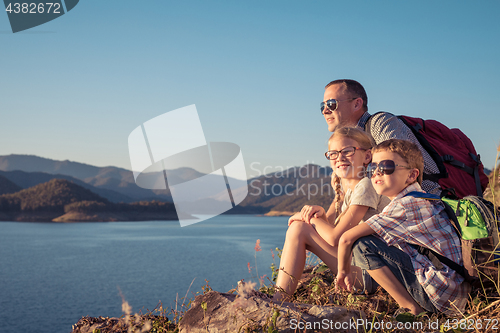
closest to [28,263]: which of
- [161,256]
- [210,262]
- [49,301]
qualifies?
[161,256]

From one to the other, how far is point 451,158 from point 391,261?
1.37 metres

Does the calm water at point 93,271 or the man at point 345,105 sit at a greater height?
the man at point 345,105

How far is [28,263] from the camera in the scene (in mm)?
65000

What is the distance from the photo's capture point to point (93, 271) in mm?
55219

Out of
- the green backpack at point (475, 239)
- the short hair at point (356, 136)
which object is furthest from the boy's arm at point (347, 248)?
the short hair at point (356, 136)

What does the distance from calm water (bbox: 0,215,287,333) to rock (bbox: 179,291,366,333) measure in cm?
97

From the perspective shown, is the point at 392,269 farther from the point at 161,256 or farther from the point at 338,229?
the point at 161,256

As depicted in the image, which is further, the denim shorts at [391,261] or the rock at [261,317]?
the denim shorts at [391,261]

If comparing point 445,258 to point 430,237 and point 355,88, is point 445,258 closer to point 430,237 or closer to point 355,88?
point 430,237

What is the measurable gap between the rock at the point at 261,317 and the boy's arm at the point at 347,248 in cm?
31

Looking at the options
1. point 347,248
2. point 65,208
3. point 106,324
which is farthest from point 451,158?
point 65,208

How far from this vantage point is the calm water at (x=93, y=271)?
32.5 metres

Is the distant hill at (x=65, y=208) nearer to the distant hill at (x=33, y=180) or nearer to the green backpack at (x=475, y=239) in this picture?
the distant hill at (x=33, y=180)

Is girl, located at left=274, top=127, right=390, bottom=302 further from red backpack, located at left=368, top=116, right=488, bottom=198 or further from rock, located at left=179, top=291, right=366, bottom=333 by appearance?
red backpack, located at left=368, top=116, right=488, bottom=198
